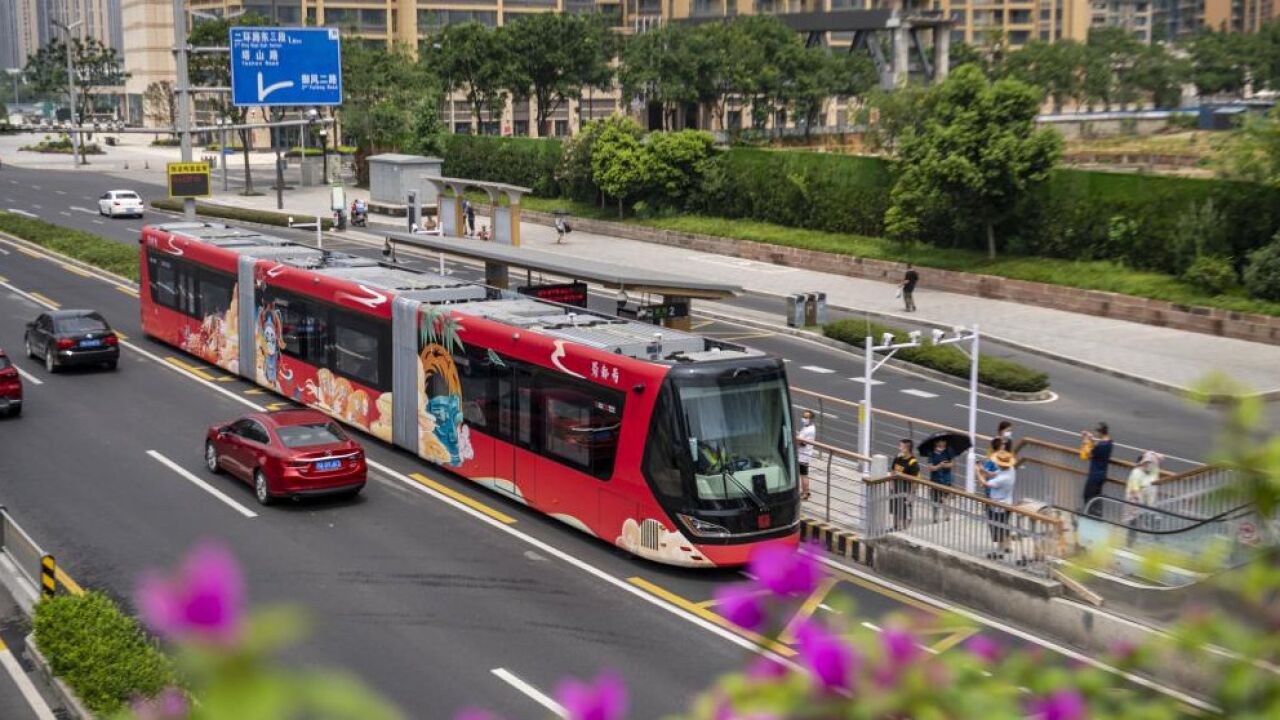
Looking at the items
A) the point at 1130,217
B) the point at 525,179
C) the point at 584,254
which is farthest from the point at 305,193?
the point at 1130,217

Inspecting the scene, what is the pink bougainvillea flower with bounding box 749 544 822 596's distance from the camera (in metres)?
3.08

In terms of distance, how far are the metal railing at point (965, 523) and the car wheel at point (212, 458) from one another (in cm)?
1128

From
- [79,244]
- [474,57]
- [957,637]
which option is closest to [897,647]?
[957,637]

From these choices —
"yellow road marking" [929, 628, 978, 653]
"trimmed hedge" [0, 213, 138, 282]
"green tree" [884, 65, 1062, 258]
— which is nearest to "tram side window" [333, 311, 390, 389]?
"yellow road marking" [929, 628, 978, 653]

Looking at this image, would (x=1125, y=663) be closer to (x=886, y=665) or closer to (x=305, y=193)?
(x=886, y=665)

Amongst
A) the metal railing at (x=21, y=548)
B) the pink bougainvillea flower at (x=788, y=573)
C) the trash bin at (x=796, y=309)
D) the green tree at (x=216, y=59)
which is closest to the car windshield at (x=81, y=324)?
Answer: the metal railing at (x=21, y=548)

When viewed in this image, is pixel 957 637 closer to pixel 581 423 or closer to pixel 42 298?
pixel 581 423

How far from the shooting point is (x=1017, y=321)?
4228 cm

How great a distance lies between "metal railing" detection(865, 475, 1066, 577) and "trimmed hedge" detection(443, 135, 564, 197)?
52019 millimetres

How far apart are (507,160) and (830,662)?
2896 inches

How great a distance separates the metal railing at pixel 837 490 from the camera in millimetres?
21469

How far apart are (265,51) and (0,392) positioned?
69.5 feet

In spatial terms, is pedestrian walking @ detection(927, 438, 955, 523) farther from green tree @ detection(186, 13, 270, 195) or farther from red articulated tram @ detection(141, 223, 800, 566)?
green tree @ detection(186, 13, 270, 195)

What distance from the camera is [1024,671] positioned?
3.64 meters
